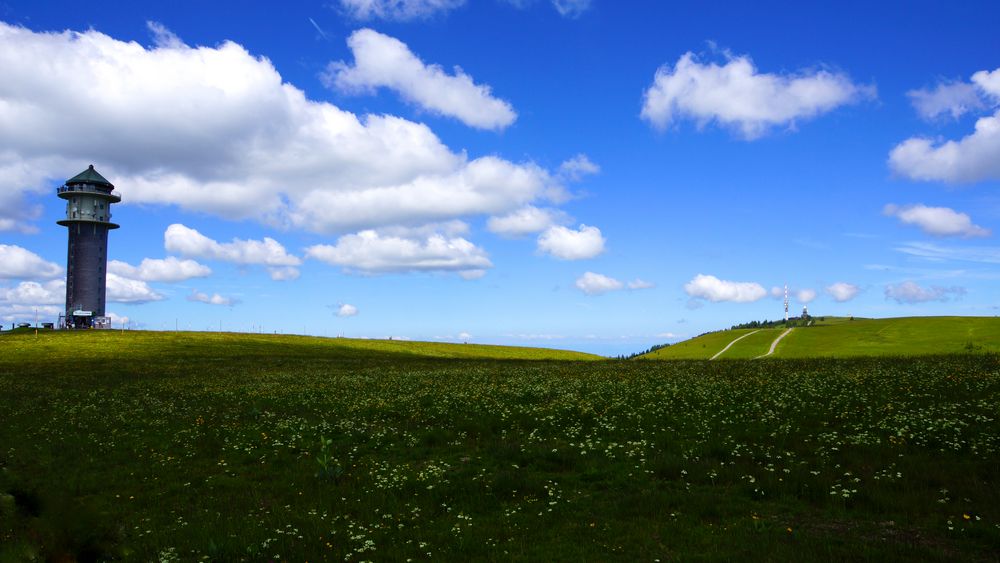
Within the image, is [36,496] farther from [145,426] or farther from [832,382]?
[832,382]

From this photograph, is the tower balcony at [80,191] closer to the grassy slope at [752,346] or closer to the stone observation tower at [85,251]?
the stone observation tower at [85,251]

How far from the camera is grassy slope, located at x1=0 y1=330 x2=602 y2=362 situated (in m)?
85.5

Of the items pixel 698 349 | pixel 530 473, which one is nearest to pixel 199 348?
pixel 698 349

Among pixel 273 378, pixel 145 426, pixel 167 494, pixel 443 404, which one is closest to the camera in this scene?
pixel 167 494

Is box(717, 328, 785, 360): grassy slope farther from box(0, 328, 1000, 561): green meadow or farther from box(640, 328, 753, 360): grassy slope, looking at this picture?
box(0, 328, 1000, 561): green meadow

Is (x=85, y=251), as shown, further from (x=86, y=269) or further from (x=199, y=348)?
(x=199, y=348)

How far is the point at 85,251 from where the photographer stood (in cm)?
14138

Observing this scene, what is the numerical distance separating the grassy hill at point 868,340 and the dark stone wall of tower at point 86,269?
12877cm

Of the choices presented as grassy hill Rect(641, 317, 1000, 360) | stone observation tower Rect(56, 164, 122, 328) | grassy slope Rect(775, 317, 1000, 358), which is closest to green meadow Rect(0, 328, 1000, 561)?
grassy slope Rect(775, 317, 1000, 358)

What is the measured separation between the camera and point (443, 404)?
34.1 metres

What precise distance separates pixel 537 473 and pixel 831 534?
345 inches

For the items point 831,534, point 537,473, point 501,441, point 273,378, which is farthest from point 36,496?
point 273,378

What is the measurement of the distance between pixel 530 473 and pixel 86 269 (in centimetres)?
15735

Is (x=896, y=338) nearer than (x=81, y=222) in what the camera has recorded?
Yes
